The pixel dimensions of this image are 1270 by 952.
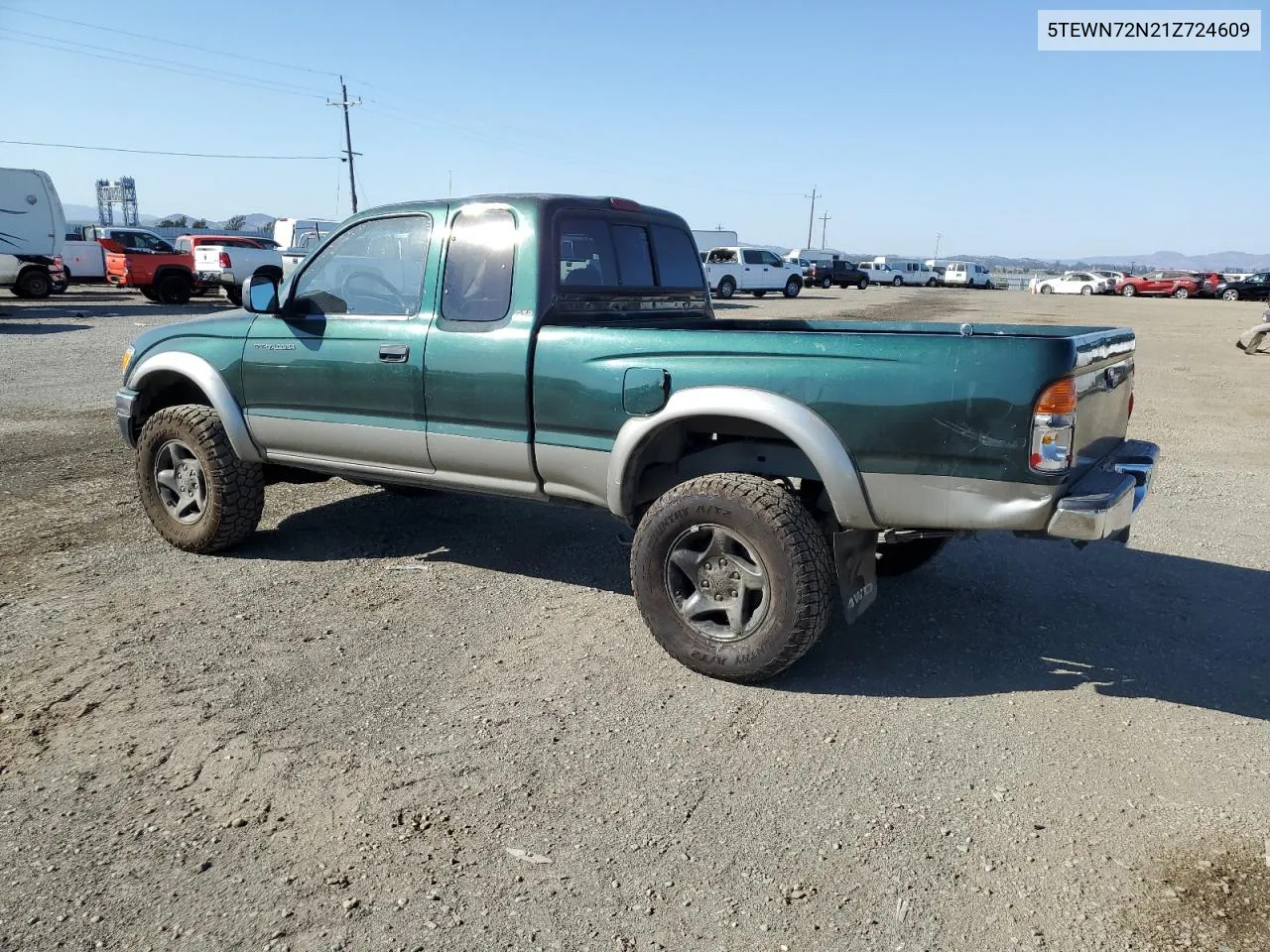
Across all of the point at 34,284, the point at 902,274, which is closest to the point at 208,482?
the point at 34,284

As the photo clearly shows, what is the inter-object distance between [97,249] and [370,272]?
2646 cm

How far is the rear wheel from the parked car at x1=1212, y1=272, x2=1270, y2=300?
159ft

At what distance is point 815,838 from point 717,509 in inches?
52.7

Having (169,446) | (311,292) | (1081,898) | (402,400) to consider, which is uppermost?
(311,292)

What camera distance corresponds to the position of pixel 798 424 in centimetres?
365

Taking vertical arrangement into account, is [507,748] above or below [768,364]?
below

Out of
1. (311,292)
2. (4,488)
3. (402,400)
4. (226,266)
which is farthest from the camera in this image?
(226,266)

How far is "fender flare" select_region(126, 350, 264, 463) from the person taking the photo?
207 inches

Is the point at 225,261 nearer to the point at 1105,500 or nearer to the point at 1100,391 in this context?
the point at 1100,391

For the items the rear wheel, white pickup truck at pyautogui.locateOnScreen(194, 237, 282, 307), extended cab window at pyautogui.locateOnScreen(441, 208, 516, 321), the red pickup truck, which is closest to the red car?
white pickup truck at pyautogui.locateOnScreen(194, 237, 282, 307)

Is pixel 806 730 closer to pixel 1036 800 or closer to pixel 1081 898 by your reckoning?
pixel 1036 800

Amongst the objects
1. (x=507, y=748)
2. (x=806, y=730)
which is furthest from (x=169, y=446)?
(x=806, y=730)

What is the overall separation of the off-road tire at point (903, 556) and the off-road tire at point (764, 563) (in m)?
1.39

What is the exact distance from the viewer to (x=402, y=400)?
4.69 m
